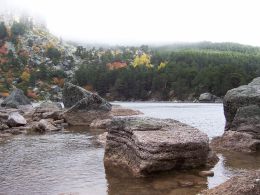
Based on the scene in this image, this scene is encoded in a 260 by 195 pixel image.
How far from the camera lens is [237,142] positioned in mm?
24891

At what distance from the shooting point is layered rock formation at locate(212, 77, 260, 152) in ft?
Result: 81.1

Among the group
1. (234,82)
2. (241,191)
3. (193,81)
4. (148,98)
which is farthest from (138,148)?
(148,98)

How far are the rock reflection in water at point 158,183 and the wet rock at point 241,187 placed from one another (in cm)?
277

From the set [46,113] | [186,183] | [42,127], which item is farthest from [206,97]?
[186,183]

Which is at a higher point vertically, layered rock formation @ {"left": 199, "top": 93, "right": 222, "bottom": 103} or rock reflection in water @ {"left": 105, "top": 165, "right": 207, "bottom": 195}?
rock reflection in water @ {"left": 105, "top": 165, "right": 207, "bottom": 195}

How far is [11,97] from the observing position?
76562mm

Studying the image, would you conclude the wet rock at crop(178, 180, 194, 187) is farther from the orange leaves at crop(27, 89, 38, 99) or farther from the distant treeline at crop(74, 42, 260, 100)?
the orange leaves at crop(27, 89, 38, 99)

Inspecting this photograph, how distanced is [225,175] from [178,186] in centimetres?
292

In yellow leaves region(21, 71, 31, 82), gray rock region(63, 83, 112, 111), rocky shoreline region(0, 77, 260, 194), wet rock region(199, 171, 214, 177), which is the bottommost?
yellow leaves region(21, 71, 31, 82)

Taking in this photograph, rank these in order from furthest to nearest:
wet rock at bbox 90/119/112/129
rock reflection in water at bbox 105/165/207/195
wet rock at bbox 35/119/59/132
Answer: wet rock at bbox 90/119/112/129 → wet rock at bbox 35/119/59/132 → rock reflection in water at bbox 105/165/207/195

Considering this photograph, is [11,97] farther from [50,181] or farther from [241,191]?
[241,191]

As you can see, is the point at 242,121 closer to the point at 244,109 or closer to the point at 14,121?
the point at 244,109

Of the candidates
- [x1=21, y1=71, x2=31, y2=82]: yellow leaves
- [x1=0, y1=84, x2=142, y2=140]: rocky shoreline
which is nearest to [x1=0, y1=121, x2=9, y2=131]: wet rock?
[x1=0, y1=84, x2=142, y2=140]: rocky shoreline

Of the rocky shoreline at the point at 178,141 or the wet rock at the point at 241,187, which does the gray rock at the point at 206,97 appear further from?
the wet rock at the point at 241,187
